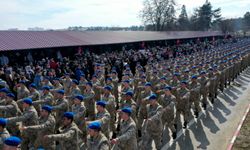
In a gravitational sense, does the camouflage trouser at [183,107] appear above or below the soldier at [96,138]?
below

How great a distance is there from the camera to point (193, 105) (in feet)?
40.0

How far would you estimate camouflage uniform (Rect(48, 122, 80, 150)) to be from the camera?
20.2ft

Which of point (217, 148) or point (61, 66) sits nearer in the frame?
point (217, 148)

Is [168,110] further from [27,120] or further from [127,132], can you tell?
[27,120]

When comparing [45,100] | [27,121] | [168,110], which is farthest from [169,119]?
[27,121]

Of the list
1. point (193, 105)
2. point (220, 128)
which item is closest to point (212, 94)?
point (193, 105)

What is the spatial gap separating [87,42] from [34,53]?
5.64 meters

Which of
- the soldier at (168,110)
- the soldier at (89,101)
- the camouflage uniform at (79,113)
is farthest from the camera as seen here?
the soldier at (89,101)

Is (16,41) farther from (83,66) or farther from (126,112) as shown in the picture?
(126,112)

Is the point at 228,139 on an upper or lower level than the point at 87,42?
lower

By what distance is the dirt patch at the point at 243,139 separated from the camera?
8.91m

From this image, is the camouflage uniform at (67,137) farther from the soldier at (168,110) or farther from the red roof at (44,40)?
the red roof at (44,40)

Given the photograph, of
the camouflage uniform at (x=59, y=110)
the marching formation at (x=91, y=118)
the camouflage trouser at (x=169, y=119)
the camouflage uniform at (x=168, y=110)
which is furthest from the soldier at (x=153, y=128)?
the camouflage uniform at (x=59, y=110)

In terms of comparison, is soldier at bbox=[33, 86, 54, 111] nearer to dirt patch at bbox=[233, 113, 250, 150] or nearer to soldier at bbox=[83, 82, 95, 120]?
soldier at bbox=[83, 82, 95, 120]
